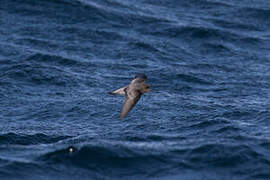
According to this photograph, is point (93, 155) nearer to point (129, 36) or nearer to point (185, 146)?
point (185, 146)

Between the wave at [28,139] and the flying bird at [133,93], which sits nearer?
the flying bird at [133,93]

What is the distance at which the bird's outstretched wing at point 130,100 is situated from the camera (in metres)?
16.4

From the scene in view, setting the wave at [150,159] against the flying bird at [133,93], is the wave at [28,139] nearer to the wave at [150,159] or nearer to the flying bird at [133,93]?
the wave at [150,159]

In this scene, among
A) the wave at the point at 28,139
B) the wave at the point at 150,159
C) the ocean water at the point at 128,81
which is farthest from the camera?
the wave at the point at 28,139

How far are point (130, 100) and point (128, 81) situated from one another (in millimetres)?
9935

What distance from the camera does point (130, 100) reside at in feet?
54.8

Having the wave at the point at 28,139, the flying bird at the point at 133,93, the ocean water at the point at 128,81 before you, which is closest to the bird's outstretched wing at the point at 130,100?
the flying bird at the point at 133,93

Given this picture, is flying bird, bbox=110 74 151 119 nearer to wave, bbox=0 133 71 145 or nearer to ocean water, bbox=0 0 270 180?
ocean water, bbox=0 0 270 180

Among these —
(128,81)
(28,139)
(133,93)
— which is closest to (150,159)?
(133,93)

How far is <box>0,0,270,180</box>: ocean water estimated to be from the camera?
18953 millimetres

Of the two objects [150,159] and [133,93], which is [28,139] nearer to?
[150,159]

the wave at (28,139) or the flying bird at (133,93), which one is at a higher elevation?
the flying bird at (133,93)

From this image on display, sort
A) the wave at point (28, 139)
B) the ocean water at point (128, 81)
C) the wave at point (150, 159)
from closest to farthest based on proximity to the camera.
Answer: the wave at point (150, 159)
the ocean water at point (128, 81)
the wave at point (28, 139)

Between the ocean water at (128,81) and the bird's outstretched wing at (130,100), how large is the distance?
2.88m
